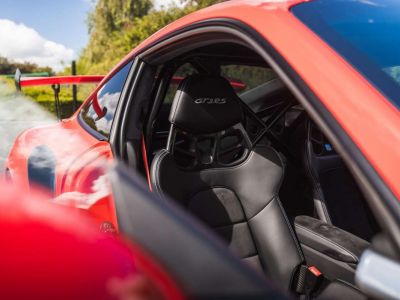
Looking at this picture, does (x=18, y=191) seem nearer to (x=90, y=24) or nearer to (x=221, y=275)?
(x=221, y=275)

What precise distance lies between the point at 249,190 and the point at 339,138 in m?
1.18

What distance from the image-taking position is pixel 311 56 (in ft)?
3.68

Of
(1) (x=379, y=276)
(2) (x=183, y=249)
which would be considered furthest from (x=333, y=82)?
(2) (x=183, y=249)

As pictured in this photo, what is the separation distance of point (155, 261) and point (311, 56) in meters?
0.74

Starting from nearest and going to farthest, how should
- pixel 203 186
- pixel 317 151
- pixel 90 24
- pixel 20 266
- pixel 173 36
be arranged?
pixel 20 266 → pixel 173 36 → pixel 203 186 → pixel 317 151 → pixel 90 24

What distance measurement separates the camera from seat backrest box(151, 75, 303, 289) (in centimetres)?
202

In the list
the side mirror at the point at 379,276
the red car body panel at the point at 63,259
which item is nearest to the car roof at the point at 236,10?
the side mirror at the point at 379,276

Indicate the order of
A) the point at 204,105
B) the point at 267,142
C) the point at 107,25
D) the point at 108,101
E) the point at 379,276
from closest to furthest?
1. the point at 379,276
2. the point at 204,105
3. the point at 108,101
4. the point at 267,142
5. the point at 107,25

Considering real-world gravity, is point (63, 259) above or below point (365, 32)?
below

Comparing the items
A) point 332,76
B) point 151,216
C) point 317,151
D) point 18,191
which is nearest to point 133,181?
point 151,216

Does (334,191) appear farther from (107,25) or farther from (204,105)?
(107,25)

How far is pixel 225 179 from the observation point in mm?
2158

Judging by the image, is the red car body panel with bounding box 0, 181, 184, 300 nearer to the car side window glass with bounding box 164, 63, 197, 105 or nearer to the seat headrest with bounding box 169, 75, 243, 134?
the seat headrest with bounding box 169, 75, 243, 134

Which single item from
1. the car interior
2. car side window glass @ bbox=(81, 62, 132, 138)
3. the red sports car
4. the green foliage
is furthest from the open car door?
the green foliage
